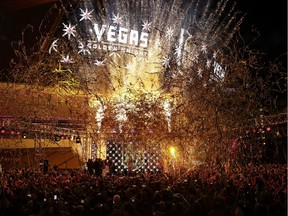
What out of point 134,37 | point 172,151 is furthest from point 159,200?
point 134,37

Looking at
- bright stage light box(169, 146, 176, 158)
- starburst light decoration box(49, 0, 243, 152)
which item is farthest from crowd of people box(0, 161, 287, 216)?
starburst light decoration box(49, 0, 243, 152)

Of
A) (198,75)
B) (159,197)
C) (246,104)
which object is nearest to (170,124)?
(198,75)

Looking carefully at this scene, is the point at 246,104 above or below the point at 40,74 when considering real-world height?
below

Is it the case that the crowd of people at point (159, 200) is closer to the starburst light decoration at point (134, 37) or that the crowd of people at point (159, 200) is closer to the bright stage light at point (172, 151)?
the bright stage light at point (172, 151)

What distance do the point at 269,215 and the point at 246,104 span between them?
15.5 ft

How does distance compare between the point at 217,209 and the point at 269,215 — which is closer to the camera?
the point at 269,215

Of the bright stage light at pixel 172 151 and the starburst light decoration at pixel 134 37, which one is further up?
the starburst light decoration at pixel 134 37

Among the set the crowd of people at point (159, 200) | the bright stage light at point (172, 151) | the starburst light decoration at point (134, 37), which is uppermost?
the starburst light decoration at point (134, 37)

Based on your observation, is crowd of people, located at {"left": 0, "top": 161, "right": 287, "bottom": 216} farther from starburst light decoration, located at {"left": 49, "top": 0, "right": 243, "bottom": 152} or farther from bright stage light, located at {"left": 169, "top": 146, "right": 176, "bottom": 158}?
starburst light decoration, located at {"left": 49, "top": 0, "right": 243, "bottom": 152}

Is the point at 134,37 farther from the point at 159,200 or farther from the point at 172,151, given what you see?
the point at 159,200

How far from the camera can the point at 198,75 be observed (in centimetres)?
921

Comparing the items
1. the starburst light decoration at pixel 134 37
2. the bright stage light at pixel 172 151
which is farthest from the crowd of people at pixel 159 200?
the starburst light decoration at pixel 134 37

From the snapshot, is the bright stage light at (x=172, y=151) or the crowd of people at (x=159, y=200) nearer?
the crowd of people at (x=159, y=200)

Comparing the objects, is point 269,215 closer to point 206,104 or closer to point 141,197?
point 141,197
